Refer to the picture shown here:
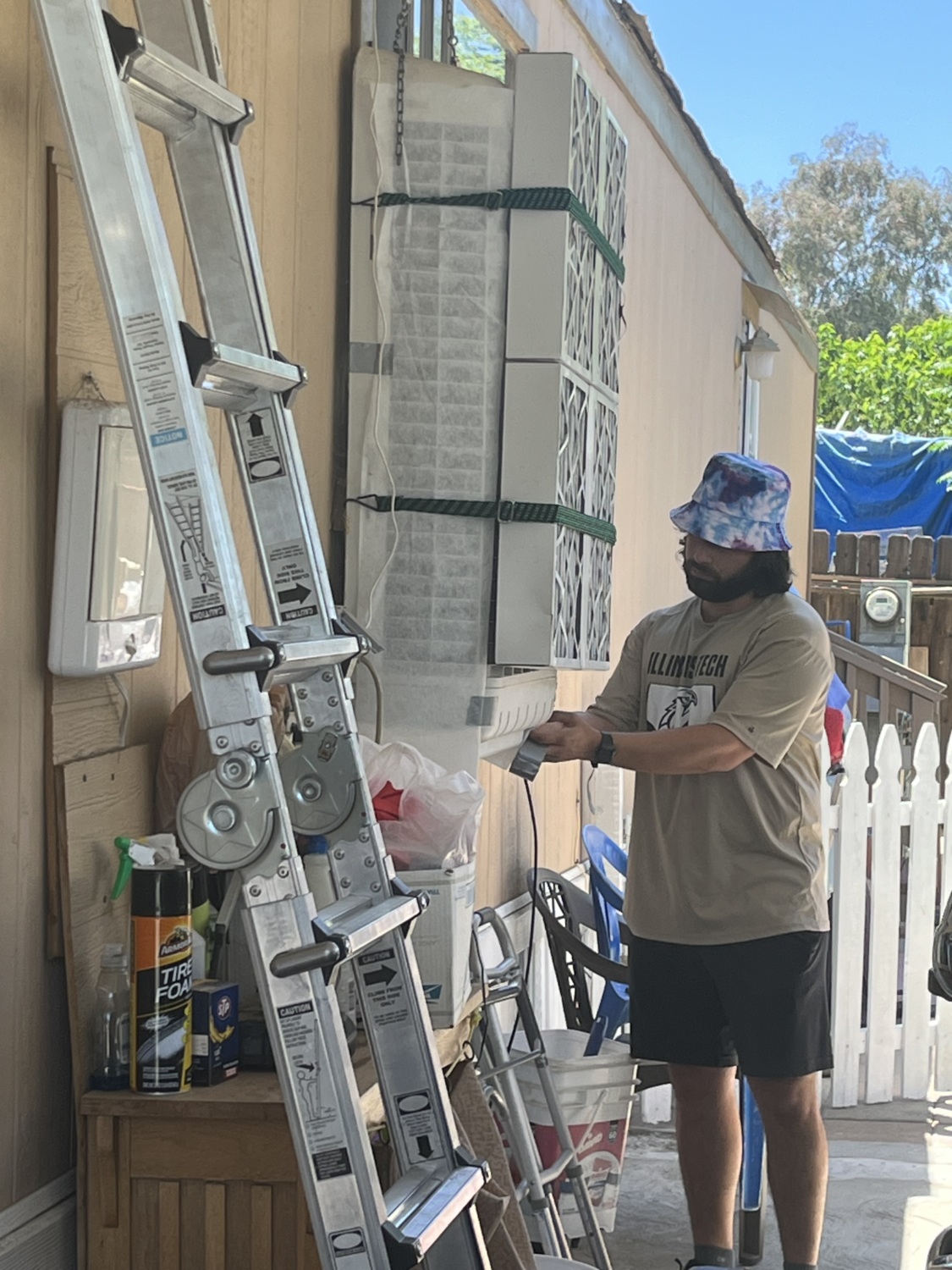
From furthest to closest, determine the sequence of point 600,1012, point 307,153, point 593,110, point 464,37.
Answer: point 464,37 → point 600,1012 → point 593,110 → point 307,153

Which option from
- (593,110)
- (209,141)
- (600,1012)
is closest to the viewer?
(209,141)

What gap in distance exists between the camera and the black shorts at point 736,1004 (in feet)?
12.3

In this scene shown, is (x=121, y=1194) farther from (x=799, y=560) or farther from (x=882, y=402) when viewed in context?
(x=882, y=402)

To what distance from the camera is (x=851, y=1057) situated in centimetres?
620

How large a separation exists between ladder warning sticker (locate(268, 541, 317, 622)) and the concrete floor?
8.73ft

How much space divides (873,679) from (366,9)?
7441 millimetres

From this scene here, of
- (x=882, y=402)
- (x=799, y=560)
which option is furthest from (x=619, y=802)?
(x=882, y=402)

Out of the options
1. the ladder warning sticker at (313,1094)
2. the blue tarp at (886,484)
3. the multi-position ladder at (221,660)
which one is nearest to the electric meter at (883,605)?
the blue tarp at (886,484)

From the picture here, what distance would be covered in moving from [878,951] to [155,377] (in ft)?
16.4

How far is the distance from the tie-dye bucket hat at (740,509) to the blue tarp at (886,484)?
594 inches

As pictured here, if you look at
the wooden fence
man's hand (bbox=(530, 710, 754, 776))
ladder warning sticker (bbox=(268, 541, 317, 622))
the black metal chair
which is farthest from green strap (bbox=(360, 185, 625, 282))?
the wooden fence

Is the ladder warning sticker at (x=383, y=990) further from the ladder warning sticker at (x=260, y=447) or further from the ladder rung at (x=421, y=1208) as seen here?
the ladder warning sticker at (x=260, y=447)

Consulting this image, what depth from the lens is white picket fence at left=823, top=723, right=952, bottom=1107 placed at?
6242mm

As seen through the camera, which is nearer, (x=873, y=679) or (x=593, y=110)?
(x=593, y=110)
